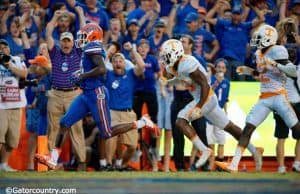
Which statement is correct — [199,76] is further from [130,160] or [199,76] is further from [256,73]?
[130,160]

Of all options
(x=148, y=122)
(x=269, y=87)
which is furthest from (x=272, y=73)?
(x=148, y=122)

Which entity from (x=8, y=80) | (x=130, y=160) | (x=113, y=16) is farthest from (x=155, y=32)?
(x=8, y=80)

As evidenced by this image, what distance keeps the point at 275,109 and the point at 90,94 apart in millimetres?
2556

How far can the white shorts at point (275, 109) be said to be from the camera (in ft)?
43.5

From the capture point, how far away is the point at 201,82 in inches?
514

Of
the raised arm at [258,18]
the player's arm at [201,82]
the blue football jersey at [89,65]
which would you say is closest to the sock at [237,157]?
the player's arm at [201,82]

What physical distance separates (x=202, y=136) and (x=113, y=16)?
360 centimetres

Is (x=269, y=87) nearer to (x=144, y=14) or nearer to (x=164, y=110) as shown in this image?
(x=164, y=110)

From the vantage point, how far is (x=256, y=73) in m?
13.8

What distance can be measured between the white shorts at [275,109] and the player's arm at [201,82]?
76 cm

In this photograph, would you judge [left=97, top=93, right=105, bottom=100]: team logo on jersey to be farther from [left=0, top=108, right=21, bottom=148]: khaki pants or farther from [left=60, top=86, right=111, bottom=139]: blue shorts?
[left=0, top=108, right=21, bottom=148]: khaki pants

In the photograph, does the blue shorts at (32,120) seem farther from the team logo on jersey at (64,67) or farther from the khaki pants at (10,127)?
the team logo on jersey at (64,67)

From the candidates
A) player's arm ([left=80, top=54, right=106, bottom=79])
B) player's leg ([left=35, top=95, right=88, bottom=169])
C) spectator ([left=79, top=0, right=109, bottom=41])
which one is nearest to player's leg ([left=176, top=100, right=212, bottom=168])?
player's arm ([left=80, top=54, right=106, bottom=79])

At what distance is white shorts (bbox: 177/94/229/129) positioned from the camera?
1310 cm
